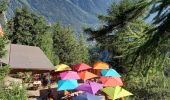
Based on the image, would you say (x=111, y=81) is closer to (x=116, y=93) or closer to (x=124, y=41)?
(x=116, y=93)

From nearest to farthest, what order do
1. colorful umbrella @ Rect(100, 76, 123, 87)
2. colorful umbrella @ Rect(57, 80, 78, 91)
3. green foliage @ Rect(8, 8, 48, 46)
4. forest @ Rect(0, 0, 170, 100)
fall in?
forest @ Rect(0, 0, 170, 100) → colorful umbrella @ Rect(57, 80, 78, 91) → colorful umbrella @ Rect(100, 76, 123, 87) → green foliage @ Rect(8, 8, 48, 46)

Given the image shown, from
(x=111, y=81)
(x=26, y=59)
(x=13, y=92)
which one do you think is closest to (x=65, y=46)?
(x=26, y=59)

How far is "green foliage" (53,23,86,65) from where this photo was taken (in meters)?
71.8

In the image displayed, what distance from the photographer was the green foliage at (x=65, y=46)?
71.8 m

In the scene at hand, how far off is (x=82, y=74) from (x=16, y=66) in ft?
18.0

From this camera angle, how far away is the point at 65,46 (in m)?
73.1

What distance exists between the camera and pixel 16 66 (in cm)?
2975

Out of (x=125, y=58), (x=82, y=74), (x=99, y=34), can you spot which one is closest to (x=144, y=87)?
(x=82, y=74)

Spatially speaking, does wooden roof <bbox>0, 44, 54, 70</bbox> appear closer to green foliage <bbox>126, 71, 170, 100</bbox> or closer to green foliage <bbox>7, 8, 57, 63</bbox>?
green foliage <bbox>126, 71, 170, 100</bbox>

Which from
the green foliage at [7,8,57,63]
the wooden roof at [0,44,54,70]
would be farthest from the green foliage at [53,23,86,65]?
the wooden roof at [0,44,54,70]

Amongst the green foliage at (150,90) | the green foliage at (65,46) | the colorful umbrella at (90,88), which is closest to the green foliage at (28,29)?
the green foliage at (65,46)

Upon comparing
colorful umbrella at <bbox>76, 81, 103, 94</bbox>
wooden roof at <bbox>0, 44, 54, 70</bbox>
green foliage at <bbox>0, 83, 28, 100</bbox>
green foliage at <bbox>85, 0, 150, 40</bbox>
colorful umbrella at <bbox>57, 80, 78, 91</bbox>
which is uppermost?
green foliage at <bbox>85, 0, 150, 40</bbox>

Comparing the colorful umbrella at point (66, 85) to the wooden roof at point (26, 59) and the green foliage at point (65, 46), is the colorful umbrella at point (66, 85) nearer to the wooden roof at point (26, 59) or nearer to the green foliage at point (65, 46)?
the wooden roof at point (26, 59)

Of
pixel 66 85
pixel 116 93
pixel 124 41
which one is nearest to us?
pixel 124 41
